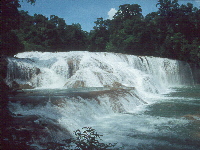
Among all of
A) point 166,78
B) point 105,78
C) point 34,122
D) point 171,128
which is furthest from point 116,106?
point 166,78

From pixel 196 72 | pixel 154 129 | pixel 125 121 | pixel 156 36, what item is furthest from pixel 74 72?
pixel 156 36

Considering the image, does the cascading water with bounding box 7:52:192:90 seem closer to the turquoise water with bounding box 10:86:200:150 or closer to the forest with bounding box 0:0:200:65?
the turquoise water with bounding box 10:86:200:150

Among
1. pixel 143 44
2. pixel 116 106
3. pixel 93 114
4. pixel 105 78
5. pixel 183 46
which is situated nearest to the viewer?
pixel 93 114

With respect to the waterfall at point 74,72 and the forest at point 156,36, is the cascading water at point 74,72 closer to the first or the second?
the waterfall at point 74,72

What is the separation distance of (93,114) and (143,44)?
25.2 m

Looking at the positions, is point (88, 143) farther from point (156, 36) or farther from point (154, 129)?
point (156, 36)

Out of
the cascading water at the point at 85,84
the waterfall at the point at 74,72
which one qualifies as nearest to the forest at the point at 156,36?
the cascading water at the point at 85,84

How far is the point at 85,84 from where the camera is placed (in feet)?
40.9

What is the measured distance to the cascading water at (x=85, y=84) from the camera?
20.2 feet

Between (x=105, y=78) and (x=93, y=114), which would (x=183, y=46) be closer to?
(x=105, y=78)

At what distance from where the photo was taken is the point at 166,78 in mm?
21859

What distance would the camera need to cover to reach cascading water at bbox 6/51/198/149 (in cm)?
617

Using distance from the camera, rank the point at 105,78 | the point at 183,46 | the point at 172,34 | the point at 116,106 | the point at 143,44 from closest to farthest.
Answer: the point at 116,106 → the point at 105,78 → the point at 183,46 → the point at 172,34 → the point at 143,44

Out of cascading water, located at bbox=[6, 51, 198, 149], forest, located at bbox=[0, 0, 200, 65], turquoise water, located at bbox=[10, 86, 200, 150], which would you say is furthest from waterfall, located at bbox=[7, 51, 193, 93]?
forest, located at bbox=[0, 0, 200, 65]
